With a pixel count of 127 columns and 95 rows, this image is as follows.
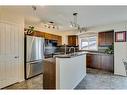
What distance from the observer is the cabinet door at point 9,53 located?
11.8ft

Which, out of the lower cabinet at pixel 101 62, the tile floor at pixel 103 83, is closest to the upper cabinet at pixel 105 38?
the lower cabinet at pixel 101 62

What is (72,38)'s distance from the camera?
8273 mm

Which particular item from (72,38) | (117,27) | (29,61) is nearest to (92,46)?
(72,38)

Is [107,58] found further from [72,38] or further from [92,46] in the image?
[72,38]

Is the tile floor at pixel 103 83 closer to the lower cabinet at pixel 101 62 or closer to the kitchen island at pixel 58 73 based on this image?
the kitchen island at pixel 58 73

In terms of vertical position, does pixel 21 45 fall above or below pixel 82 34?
below

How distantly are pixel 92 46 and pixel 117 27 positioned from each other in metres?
2.26

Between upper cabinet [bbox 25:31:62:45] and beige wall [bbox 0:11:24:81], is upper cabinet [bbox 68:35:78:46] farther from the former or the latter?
beige wall [bbox 0:11:24:81]

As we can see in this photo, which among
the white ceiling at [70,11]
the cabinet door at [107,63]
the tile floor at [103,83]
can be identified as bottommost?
the tile floor at [103,83]

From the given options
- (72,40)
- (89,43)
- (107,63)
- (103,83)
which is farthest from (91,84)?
(72,40)

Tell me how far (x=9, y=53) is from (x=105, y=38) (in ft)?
15.8

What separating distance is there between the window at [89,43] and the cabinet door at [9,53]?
454cm

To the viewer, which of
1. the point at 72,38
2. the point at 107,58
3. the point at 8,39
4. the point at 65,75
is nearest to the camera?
the point at 65,75

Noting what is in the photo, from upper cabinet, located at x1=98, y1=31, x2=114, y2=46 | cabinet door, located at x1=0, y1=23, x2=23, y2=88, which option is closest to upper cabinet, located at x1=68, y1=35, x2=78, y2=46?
upper cabinet, located at x1=98, y1=31, x2=114, y2=46
